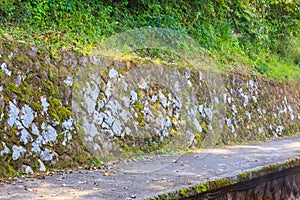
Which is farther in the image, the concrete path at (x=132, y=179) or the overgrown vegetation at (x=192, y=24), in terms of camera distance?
the overgrown vegetation at (x=192, y=24)

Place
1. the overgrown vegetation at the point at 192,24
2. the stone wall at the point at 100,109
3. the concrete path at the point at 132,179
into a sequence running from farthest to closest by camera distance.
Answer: the overgrown vegetation at the point at 192,24 < the stone wall at the point at 100,109 < the concrete path at the point at 132,179

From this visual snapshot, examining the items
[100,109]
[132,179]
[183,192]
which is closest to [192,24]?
[100,109]

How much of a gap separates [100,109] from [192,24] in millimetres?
5930

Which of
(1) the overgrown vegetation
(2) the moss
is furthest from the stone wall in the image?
(2) the moss

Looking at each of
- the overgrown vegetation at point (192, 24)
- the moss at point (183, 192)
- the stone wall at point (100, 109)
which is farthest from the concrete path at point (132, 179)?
the overgrown vegetation at point (192, 24)

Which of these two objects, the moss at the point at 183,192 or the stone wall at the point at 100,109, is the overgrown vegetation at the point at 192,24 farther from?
the moss at the point at 183,192

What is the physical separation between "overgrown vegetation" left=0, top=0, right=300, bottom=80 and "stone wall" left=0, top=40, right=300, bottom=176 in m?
0.62

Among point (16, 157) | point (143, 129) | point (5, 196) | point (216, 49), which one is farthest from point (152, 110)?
point (216, 49)

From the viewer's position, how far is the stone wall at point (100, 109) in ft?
17.1

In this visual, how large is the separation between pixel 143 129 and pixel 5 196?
3.39 metres

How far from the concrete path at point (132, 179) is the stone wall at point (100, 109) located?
1.35 ft

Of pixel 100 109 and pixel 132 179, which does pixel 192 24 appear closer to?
pixel 100 109

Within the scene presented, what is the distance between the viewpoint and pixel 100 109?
636 centimetres

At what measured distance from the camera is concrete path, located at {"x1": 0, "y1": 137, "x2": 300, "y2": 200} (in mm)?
4016
